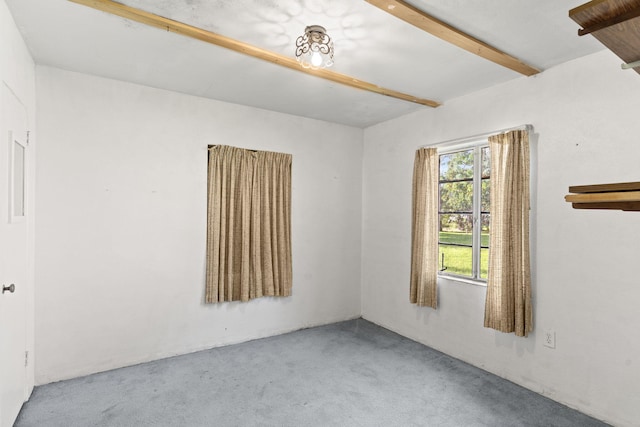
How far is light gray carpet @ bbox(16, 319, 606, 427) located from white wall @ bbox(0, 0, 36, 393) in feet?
1.89

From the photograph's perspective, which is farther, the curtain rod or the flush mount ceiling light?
the curtain rod

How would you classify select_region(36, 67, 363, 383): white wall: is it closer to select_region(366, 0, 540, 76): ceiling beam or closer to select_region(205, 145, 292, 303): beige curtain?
select_region(205, 145, 292, 303): beige curtain

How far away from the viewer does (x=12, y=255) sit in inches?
86.9

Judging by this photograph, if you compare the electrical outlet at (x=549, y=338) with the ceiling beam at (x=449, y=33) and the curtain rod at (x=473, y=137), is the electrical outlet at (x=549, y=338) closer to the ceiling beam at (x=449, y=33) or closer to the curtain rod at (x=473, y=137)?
the curtain rod at (x=473, y=137)

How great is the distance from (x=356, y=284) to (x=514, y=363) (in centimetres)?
212

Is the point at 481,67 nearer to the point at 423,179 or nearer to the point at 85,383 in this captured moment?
the point at 423,179

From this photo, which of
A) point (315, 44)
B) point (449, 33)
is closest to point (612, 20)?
point (449, 33)

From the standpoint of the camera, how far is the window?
337 centimetres

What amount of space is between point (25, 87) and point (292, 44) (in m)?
1.95

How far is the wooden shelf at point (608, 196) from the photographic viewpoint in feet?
2.52

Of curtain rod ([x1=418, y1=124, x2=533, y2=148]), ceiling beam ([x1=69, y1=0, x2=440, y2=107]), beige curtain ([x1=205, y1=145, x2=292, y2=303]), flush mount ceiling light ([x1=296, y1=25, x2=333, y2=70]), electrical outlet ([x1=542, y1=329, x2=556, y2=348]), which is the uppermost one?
ceiling beam ([x1=69, y1=0, x2=440, y2=107])

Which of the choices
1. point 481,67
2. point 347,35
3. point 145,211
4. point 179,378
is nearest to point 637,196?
point 347,35

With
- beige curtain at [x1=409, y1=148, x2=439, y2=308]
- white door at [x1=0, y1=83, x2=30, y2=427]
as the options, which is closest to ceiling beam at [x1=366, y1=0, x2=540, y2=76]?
beige curtain at [x1=409, y1=148, x2=439, y2=308]

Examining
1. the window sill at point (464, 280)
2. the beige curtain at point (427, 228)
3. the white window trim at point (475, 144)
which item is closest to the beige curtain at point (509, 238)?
the white window trim at point (475, 144)
